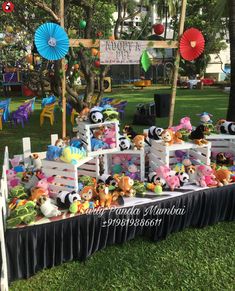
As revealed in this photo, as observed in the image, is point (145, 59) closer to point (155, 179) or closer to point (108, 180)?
point (155, 179)

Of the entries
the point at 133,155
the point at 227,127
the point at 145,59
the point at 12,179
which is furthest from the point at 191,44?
the point at 12,179

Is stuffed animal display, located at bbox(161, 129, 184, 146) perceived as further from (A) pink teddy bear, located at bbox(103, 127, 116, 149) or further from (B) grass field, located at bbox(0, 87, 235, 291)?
(B) grass field, located at bbox(0, 87, 235, 291)

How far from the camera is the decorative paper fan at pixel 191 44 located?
455cm

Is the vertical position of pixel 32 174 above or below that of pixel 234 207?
above

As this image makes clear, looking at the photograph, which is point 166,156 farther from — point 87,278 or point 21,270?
point 21,270

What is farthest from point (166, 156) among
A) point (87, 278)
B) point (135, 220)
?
point (87, 278)

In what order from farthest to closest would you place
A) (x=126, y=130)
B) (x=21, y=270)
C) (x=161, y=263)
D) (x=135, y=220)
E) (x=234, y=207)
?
(x=126, y=130) < (x=234, y=207) < (x=135, y=220) < (x=161, y=263) < (x=21, y=270)

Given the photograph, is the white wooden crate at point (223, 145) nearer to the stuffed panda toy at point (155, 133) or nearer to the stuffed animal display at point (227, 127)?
the stuffed animal display at point (227, 127)

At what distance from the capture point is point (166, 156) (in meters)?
3.92

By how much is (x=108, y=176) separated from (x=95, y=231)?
27.5 inches

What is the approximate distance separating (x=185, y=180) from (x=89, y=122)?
1.35 meters

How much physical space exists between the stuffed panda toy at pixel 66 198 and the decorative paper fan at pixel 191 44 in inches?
104

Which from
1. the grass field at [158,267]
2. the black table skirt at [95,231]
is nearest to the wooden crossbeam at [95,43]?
the black table skirt at [95,231]

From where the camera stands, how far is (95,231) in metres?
3.41
